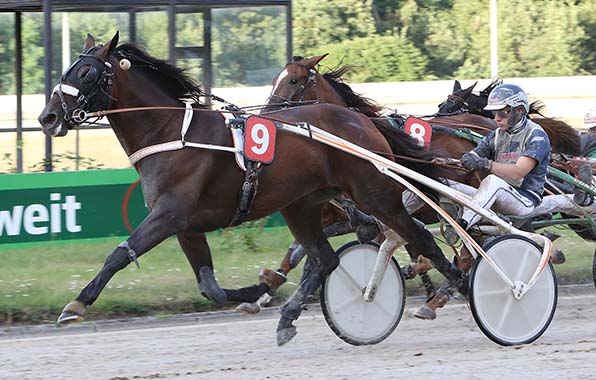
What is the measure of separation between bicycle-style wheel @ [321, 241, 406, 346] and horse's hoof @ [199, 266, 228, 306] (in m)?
0.65

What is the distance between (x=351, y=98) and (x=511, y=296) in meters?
2.67

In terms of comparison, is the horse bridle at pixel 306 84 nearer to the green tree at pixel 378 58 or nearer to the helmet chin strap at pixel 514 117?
the helmet chin strap at pixel 514 117

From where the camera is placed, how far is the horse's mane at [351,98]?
8.98 meters

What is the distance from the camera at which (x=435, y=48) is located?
28562 mm

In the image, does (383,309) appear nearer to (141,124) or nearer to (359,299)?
Answer: (359,299)

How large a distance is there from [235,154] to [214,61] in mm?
6220

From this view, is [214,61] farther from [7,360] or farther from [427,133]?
[7,360]

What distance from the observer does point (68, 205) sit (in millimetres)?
9938

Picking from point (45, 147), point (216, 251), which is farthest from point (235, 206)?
point (45, 147)

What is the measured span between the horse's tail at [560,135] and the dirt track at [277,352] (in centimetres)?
159

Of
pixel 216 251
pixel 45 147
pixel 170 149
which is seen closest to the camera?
pixel 170 149

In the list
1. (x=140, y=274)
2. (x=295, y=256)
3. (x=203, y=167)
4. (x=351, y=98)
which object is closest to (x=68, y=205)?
(x=140, y=274)

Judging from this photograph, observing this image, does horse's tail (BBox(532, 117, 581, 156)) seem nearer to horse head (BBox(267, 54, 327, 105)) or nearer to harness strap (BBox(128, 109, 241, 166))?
horse head (BBox(267, 54, 327, 105))

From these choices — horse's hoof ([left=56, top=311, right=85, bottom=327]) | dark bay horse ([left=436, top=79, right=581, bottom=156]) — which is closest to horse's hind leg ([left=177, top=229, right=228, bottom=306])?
horse's hoof ([left=56, top=311, right=85, bottom=327])
